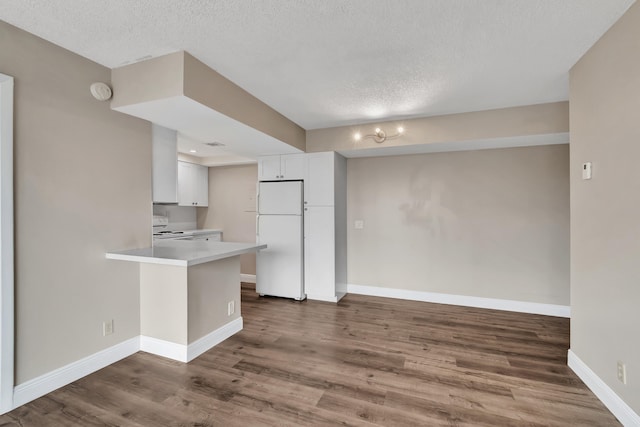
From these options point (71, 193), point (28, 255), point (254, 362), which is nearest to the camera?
point (28, 255)

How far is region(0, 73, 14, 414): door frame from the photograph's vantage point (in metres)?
1.80

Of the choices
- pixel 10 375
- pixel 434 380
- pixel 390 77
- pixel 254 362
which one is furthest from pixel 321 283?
pixel 10 375

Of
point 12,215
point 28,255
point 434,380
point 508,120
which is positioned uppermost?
point 508,120

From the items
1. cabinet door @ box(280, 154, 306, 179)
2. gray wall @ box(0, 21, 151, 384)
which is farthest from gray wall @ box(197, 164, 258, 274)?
gray wall @ box(0, 21, 151, 384)

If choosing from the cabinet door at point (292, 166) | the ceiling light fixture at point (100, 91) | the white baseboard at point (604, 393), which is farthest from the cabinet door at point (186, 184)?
the white baseboard at point (604, 393)

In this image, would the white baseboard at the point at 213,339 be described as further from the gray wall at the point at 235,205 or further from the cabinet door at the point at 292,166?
the gray wall at the point at 235,205

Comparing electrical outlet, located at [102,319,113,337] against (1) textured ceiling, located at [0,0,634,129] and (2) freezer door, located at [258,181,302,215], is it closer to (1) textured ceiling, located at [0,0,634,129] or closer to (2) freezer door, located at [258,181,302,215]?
(1) textured ceiling, located at [0,0,634,129]

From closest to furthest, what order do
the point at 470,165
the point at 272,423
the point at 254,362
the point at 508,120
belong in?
the point at 272,423 → the point at 254,362 → the point at 508,120 → the point at 470,165

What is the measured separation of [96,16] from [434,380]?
3448mm

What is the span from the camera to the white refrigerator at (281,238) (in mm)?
4270

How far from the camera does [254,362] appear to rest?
250 cm

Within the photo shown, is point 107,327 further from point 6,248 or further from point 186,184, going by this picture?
point 186,184

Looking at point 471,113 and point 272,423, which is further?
point 471,113

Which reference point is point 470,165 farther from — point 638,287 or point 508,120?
point 638,287
